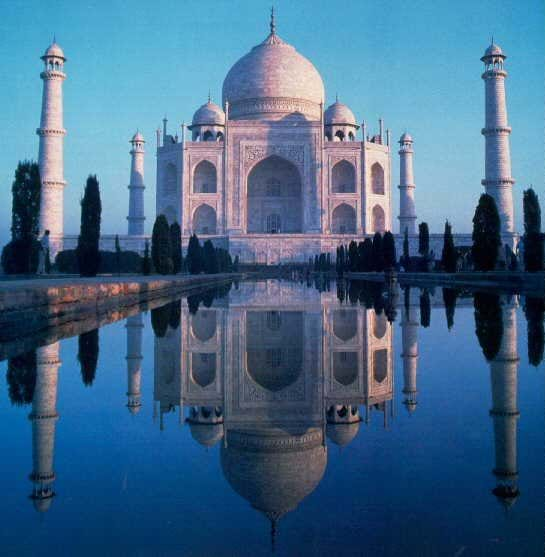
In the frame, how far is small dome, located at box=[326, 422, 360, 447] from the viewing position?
1.20 m

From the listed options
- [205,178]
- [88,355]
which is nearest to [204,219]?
[205,178]

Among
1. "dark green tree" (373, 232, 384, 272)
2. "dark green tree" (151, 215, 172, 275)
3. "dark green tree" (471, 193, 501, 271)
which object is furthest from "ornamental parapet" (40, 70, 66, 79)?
"dark green tree" (471, 193, 501, 271)

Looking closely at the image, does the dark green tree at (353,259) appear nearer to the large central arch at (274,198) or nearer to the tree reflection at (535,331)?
the large central arch at (274,198)

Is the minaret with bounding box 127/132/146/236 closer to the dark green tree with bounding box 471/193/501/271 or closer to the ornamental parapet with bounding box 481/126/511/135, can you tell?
the ornamental parapet with bounding box 481/126/511/135

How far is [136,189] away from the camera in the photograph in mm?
26359

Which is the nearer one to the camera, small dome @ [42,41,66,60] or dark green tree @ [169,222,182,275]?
dark green tree @ [169,222,182,275]

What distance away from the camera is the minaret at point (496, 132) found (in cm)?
2172

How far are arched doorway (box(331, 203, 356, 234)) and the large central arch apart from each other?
1.40 m

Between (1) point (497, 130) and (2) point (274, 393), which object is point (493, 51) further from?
(2) point (274, 393)

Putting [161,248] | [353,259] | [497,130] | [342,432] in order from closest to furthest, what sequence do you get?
[342,432], [161,248], [353,259], [497,130]

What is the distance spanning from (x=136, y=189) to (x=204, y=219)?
2959 mm

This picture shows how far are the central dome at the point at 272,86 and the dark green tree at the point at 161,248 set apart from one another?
616 inches

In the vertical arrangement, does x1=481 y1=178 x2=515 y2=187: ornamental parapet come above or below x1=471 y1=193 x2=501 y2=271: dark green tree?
above

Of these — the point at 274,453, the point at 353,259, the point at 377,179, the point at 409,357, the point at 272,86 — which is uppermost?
the point at 272,86
